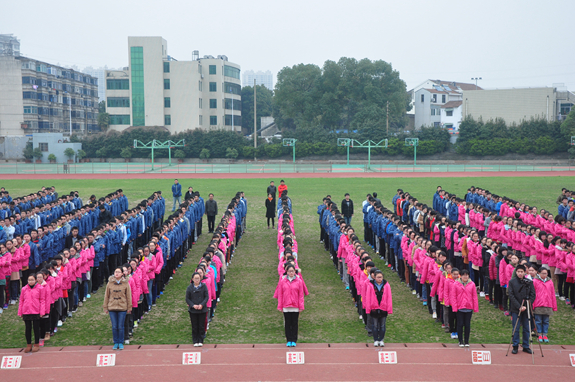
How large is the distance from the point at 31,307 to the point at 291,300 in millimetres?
4605

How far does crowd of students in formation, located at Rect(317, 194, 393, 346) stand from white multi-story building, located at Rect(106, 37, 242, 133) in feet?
221

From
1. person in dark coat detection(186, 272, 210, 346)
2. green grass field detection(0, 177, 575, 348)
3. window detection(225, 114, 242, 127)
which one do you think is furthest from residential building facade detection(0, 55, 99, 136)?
person in dark coat detection(186, 272, 210, 346)

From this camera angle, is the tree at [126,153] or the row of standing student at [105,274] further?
the tree at [126,153]

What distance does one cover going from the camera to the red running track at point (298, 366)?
8047mm

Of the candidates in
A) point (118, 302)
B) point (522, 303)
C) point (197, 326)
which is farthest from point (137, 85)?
point (522, 303)

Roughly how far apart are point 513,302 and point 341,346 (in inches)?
124

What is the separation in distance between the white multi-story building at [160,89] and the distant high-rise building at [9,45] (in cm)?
1903

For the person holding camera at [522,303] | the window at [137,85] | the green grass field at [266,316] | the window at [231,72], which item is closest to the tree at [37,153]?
the window at [137,85]

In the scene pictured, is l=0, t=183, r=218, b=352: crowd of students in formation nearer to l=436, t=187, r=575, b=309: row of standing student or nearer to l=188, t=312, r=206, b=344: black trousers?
l=188, t=312, r=206, b=344: black trousers

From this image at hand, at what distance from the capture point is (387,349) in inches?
359

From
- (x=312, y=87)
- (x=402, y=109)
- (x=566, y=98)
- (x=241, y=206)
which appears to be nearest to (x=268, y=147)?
(x=312, y=87)

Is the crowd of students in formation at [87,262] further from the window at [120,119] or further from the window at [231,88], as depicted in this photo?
the window at [231,88]

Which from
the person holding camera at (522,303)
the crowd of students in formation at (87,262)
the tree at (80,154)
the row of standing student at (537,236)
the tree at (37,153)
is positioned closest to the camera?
the person holding camera at (522,303)

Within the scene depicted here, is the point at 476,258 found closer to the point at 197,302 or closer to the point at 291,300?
the point at 291,300
